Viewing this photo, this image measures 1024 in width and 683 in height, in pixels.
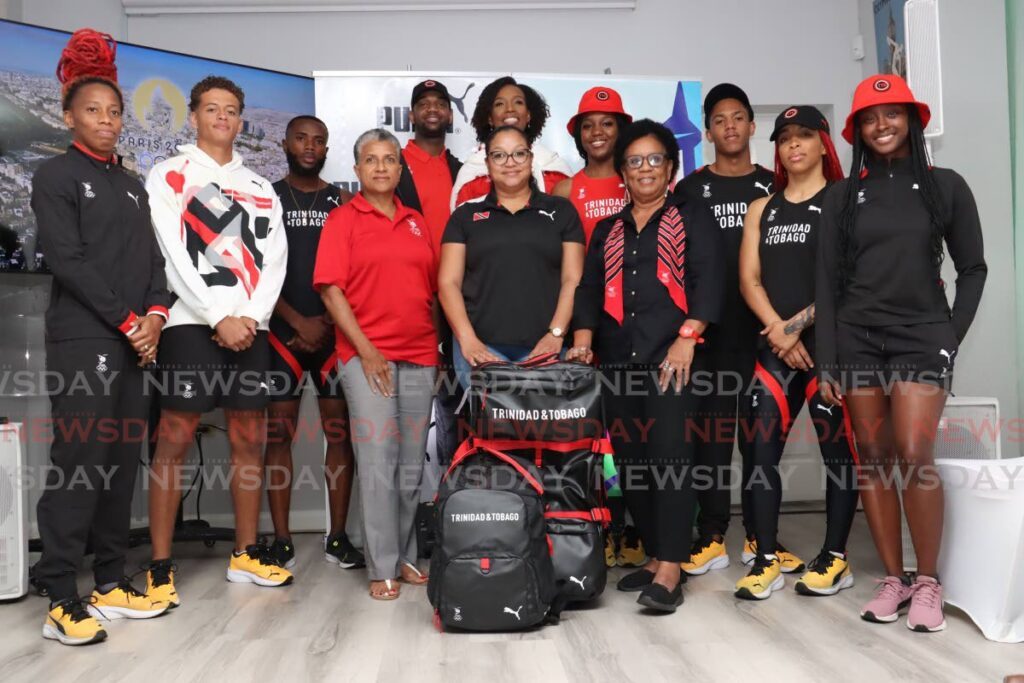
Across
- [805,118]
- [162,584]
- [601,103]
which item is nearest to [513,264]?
[601,103]

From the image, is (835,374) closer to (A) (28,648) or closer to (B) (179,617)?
(B) (179,617)

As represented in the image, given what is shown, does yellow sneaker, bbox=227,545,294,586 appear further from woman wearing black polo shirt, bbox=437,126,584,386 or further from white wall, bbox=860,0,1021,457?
white wall, bbox=860,0,1021,457

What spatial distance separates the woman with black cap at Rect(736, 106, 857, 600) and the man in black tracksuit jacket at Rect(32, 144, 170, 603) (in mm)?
1977

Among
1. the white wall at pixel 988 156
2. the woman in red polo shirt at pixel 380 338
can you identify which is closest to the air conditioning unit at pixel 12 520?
the woman in red polo shirt at pixel 380 338

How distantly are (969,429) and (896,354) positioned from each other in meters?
0.69

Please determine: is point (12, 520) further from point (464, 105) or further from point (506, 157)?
point (464, 105)

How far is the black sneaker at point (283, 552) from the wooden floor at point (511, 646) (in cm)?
35

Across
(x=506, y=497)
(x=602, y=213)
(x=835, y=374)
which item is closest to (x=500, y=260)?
(x=602, y=213)

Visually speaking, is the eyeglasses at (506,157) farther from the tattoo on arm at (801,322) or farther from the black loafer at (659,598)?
the black loafer at (659,598)

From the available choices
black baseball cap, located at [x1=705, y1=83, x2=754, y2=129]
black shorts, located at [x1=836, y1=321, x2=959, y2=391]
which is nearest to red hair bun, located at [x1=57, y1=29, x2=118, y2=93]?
black baseball cap, located at [x1=705, y1=83, x2=754, y2=129]

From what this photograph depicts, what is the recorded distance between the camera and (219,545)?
4.09 meters

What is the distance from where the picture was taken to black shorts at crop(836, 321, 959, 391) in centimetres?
267

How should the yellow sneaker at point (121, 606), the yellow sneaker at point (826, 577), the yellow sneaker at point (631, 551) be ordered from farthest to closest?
the yellow sneaker at point (631, 551) → the yellow sneaker at point (826, 577) → the yellow sneaker at point (121, 606)

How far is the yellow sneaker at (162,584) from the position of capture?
296 centimetres
